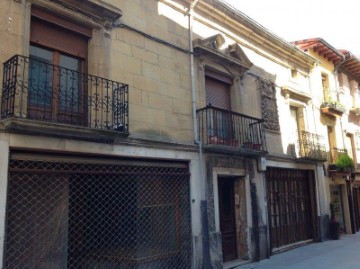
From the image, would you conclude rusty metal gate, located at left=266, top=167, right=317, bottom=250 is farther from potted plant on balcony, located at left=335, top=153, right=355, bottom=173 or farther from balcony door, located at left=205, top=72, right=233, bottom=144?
balcony door, located at left=205, top=72, right=233, bottom=144

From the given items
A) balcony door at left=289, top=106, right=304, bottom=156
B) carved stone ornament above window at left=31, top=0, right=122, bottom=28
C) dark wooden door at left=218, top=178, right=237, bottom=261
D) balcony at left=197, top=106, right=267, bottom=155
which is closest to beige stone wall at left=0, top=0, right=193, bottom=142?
carved stone ornament above window at left=31, top=0, right=122, bottom=28

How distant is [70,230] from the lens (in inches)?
261

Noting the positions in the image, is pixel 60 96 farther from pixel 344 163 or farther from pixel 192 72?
pixel 344 163

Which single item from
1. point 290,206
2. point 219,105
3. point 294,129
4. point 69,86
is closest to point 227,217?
point 219,105

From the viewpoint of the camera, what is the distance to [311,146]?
12.4 meters

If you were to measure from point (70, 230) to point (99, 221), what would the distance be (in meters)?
0.54

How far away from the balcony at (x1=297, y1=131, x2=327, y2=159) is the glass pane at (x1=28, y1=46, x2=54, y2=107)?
8.42m

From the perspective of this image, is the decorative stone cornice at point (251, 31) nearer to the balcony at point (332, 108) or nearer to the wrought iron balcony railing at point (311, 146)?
the balcony at point (332, 108)

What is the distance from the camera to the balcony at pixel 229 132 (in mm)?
8219

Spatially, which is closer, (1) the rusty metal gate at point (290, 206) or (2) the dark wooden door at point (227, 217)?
(2) the dark wooden door at point (227, 217)

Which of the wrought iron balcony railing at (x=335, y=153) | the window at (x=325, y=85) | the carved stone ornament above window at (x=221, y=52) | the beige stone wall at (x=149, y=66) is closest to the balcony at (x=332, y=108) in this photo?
the window at (x=325, y=85)

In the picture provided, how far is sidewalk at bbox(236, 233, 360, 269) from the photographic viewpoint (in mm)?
8375

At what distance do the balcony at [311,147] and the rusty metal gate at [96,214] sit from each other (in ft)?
18.5

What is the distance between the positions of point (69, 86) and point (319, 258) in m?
7.53
